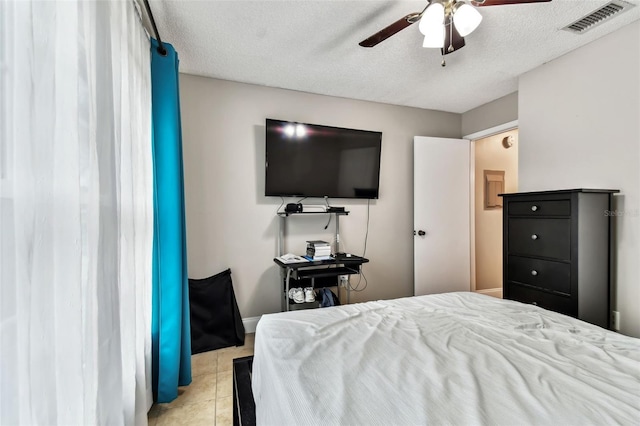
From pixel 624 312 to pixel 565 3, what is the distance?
221 cm

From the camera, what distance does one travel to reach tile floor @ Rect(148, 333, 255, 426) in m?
1.69

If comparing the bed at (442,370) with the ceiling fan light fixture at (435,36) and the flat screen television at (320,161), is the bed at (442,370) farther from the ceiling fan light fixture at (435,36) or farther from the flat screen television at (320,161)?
the flat screen television at (320,161)

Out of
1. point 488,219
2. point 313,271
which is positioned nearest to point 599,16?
point 488,219

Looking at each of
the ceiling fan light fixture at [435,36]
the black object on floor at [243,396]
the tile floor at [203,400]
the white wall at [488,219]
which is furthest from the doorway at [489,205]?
the black object on floor at [243,396]

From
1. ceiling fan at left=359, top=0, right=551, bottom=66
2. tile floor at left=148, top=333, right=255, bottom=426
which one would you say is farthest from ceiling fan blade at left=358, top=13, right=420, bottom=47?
tile floor at left=148, top=333, right=255, bottom=426

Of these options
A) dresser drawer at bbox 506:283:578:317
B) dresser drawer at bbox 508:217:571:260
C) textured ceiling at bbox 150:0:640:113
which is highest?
textured ceiling at bbox 150:0:640:113

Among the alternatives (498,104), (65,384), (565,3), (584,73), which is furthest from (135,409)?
(498,104)

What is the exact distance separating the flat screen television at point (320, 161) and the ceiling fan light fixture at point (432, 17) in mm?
1570

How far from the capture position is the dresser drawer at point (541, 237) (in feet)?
6.68

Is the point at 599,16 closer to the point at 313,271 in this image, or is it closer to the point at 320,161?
the point at 320,161

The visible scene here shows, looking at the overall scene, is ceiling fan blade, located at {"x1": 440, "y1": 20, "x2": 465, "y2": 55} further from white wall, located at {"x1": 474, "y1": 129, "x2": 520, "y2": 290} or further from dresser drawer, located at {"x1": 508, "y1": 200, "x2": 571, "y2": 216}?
white wall, located at {"x1": 474, "y1": 129, "x2": 520, "y2": 290}

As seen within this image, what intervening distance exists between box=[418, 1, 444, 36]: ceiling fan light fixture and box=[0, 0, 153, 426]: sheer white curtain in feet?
4.86

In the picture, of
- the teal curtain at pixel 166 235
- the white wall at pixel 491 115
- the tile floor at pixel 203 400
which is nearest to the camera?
the tile floor at pixel 203 400

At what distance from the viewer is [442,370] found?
0.96 metres
